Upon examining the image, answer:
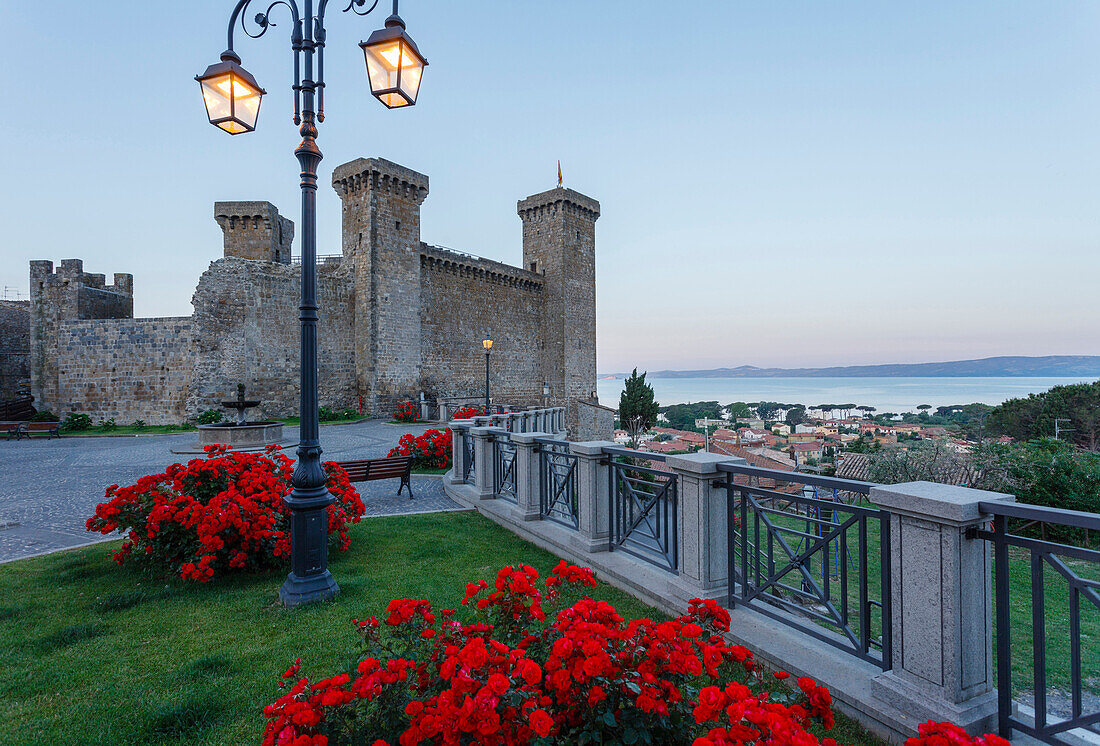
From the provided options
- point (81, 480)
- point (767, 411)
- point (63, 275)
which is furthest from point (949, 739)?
point (767, 411)

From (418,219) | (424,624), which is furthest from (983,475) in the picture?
(418,219)

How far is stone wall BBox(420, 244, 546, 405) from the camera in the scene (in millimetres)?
27422

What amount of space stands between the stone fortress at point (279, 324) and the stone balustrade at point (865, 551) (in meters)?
20.6

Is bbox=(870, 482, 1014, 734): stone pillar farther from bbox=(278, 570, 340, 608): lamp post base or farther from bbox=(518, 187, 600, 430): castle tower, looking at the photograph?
bbox=(518, 187, 600, 430): castle tower

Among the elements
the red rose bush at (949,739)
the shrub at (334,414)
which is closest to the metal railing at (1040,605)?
the red rose bush at (949,739)

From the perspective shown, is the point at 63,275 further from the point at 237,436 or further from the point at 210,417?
the point at 237,436

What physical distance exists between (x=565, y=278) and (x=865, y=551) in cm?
3201

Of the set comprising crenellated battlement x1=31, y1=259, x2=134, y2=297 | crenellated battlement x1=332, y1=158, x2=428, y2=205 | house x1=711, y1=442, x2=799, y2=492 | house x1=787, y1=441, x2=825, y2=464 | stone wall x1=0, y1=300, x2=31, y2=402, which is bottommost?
house x1=787, y1=441, x2=825, y2=464

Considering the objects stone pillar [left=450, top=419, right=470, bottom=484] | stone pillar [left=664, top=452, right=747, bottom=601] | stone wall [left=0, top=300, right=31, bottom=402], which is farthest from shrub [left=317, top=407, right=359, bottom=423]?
stone pillar [left=664, top=452, right=747, bottom=601]

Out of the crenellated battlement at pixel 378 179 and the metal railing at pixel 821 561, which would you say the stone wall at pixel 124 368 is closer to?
the crenellated battlement at pixel 378 179

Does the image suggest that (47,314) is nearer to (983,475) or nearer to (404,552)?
(404,552)

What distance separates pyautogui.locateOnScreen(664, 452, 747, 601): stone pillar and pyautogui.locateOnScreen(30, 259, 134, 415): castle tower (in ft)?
92.5

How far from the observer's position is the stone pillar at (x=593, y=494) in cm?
497

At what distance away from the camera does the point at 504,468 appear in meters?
7.69
